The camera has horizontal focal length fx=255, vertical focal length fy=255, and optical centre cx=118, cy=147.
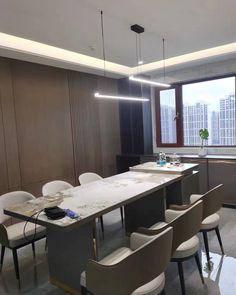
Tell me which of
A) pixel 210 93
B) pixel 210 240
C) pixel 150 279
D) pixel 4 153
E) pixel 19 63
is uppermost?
pixel 19 63

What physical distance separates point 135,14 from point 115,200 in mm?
2093

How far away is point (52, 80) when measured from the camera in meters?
4.54

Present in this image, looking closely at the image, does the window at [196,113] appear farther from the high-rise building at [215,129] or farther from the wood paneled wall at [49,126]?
the wood paneled wall at [49,126]

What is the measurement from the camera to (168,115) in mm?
5902

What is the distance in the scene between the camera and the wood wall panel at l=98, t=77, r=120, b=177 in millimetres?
5527

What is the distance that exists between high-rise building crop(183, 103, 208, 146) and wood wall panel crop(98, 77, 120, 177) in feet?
5.06

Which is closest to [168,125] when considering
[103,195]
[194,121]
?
[194,121]

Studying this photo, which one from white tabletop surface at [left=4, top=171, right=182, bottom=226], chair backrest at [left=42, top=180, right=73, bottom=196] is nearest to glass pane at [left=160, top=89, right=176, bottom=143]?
white tabletop surface at [left=4, top=171, right=182, bottom=226]

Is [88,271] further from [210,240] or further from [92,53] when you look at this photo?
[92,53]

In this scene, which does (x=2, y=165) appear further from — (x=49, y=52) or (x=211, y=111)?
(x=211, y=111)

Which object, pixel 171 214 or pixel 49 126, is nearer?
pixel 171 214

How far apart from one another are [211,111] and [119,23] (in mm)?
2981

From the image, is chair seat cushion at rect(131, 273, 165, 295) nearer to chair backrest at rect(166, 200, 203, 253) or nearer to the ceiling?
chair backrest at rect(166, 200, 203, 253)

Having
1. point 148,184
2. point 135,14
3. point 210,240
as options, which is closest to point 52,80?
point 135,14
